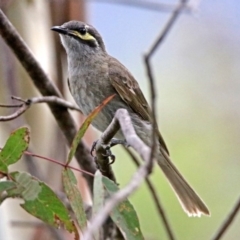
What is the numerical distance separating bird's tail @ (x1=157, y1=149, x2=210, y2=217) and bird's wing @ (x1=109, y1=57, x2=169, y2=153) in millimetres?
88

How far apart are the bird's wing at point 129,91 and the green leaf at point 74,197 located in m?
1.28

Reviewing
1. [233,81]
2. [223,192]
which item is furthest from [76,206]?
[233,81]

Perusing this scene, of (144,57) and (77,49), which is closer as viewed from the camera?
(144,57)

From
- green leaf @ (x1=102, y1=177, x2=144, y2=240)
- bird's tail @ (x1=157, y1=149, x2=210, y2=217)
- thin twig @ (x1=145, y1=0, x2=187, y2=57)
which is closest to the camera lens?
thin twig @ (x1=145, y1=0, x2=187, y2=57)

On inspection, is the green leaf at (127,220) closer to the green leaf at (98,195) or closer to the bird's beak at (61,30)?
the green leaf at (98,195)

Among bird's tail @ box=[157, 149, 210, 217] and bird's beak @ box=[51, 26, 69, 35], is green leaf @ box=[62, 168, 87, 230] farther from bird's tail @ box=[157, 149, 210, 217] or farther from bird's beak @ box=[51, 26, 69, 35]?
bird's beak @ box=[51, 26, 69, 35]

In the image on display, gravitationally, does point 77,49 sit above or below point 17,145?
above

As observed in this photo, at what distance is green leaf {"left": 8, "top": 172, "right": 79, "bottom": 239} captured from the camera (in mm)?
1754

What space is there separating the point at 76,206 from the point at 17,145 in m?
0.26

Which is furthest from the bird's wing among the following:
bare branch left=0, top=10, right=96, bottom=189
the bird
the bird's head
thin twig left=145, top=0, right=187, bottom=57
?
thin twig left=145, top=0, right=187, bottom=57

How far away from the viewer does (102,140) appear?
1921 mm

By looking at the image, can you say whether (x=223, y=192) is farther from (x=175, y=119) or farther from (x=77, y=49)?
(x=77, y=49)

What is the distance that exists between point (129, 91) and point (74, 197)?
1.42m

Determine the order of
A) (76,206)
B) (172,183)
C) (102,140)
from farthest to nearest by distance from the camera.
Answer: (172,183), (102,140), (76,206)
